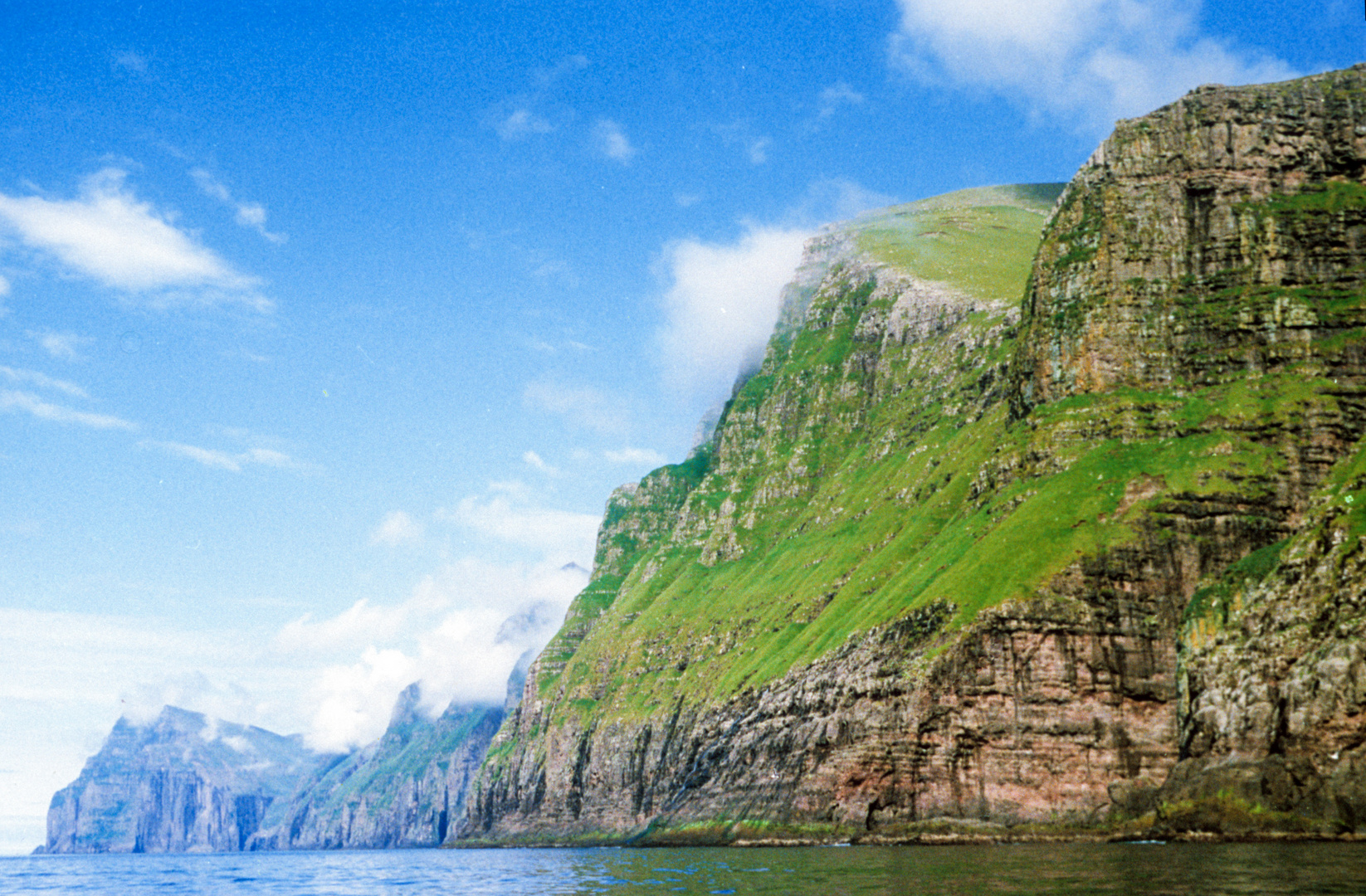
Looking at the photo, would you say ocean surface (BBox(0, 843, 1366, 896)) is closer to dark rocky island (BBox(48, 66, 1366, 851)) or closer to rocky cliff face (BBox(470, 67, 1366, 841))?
dark rocky island (BBox(48, 66, 1366, 851))

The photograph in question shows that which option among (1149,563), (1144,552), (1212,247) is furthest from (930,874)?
(1212,247)

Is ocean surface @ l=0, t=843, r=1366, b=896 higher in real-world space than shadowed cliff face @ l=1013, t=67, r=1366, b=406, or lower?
lower

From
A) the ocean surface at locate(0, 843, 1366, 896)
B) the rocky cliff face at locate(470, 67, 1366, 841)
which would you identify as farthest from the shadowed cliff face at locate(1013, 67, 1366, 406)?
the ocean surface at locate(0, 843, 1366, 896)

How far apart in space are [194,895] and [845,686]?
85.1m

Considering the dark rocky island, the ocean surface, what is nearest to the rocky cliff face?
the dark rocky island

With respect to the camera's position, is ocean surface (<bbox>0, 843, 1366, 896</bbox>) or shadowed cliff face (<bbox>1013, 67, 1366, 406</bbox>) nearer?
ocean surface (<bbox>0, 843, 1366, 896</bbox>)

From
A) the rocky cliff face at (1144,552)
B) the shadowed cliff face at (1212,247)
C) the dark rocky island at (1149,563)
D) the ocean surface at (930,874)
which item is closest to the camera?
the ocean surface at (930,874)

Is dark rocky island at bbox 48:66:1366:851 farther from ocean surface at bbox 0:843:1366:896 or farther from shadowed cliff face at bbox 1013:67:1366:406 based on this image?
ocean surface at bbox 0:843:1366:896

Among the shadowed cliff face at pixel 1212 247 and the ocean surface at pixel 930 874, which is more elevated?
the shadowed cliff face at pixel 1212 247

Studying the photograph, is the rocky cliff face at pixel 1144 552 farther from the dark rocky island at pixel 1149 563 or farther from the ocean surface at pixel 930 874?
the ocean surface at pixel 930 874

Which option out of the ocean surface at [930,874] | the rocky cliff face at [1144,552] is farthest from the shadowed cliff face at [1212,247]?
the ocean surface at [930,874]

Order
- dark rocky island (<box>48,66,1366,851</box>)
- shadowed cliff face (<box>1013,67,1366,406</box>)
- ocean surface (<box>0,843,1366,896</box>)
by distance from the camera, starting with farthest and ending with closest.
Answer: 1. shadowed cliff face (<box>1013,67,1366,406</box>)
2. dark rocky island (<box>48,66,1366,851</box>)
3. ocean surface (<box>0,843,1366,896</box>)

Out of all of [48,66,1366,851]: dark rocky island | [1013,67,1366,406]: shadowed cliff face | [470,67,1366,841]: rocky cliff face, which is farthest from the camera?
[1013,67,1366,406]: shadowed cliff face

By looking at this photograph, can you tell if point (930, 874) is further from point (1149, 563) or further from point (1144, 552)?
point (1144, 552)
